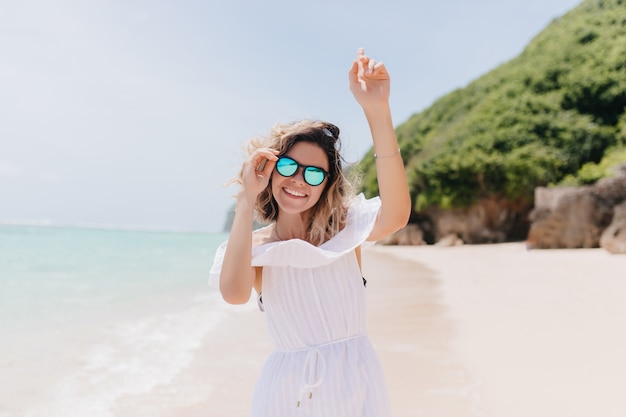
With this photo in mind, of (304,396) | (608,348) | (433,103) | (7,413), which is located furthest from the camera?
(433,103)

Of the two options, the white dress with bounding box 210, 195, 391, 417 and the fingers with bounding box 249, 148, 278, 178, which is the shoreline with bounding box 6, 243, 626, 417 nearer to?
the white dress with bounding box 210, 195, 391, 417

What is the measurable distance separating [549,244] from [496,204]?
9424mm

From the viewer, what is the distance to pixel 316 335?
5.45 ft

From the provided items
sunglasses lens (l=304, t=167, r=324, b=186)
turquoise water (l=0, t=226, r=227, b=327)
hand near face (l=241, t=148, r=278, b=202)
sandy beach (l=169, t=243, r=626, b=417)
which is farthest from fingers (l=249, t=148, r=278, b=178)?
turquoise water (l=0, t=226, r=227, b=327)

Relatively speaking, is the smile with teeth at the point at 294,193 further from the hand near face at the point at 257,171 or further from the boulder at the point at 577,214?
the boulder at the point at 577,214

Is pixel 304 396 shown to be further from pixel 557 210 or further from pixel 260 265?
pixel 557 210

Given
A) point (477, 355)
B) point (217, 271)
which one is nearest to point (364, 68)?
point (217, 271)

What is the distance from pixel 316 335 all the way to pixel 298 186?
0.51 m

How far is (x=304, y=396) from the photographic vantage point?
61.9 inches

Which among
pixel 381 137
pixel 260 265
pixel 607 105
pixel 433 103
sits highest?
pixel 433 103

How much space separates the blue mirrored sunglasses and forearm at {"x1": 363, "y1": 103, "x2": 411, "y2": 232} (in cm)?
22

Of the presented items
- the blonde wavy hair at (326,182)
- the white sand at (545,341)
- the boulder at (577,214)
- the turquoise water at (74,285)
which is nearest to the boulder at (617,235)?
the boulder at (577,214)

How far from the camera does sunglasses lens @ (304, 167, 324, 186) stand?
68.9 inches

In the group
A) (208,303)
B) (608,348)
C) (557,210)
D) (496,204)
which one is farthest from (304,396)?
(496,204)
